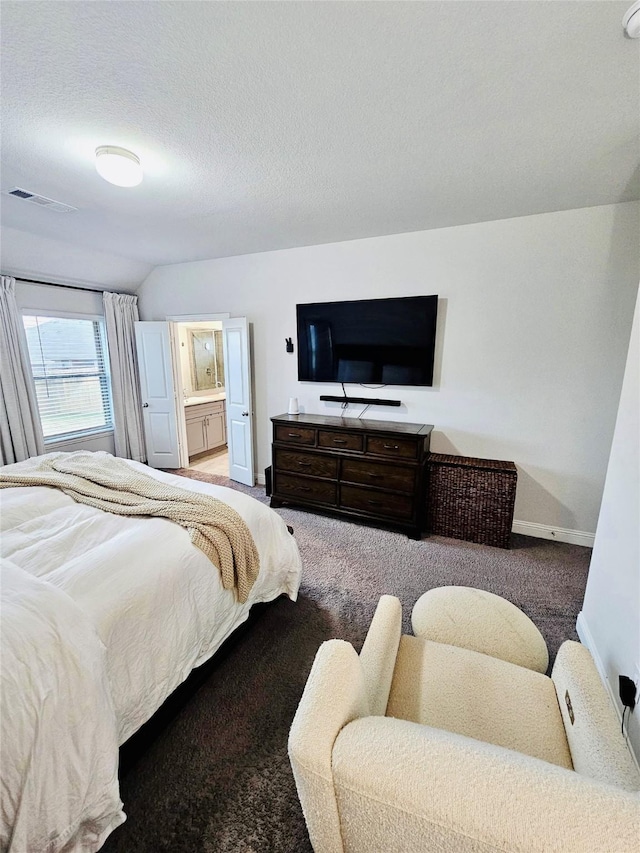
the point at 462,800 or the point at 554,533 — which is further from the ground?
the point at 462,800

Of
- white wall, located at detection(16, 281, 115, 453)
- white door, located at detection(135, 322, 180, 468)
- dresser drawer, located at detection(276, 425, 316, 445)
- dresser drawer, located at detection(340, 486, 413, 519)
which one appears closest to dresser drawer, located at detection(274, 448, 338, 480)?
dresser drawer, located at detection(276, 425, 316, 445)

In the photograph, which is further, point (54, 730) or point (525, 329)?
point (525, 329)

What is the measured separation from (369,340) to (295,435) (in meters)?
1.19

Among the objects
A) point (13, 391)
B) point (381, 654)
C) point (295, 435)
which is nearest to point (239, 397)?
point (295, 435)

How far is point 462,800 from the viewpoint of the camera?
1.95ft

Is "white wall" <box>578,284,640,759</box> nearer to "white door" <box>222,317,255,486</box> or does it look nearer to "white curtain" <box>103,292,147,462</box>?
"white door" <box>222,317,255,486</box>

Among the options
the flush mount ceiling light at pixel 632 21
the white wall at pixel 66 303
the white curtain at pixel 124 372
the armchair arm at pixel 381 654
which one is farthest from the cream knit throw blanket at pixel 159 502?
the flush mount ceiling light at pixel 632 21

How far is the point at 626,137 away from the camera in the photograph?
1773 millimetres

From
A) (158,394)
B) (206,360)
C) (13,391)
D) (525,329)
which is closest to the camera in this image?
(525,329)

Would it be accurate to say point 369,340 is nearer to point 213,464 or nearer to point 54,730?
point 213,464

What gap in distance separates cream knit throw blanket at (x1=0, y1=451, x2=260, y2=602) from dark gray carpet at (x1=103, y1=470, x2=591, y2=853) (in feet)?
1.44

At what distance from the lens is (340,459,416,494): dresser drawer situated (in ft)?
9.87

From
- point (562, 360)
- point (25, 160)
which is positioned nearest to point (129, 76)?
point (25, 160)

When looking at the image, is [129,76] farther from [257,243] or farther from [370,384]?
[370,384]
